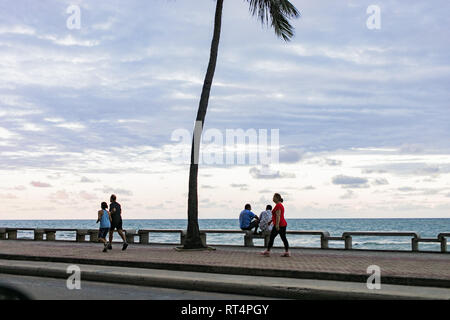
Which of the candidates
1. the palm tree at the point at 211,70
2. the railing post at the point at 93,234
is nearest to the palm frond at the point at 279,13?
the palm tree at the point at 211,70

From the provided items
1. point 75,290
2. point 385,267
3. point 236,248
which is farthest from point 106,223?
point 385,267

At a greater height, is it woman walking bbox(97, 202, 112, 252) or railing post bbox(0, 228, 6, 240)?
woman walking bbox(97, 202, 112, 252)

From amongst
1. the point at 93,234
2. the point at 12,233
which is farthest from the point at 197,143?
the point at 12,233

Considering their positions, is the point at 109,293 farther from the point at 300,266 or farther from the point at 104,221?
the point at 104,221

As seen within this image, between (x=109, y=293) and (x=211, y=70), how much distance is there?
11.5m

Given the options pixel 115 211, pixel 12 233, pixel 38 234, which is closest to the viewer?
pixel 115 211

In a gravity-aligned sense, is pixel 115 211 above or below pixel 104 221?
above

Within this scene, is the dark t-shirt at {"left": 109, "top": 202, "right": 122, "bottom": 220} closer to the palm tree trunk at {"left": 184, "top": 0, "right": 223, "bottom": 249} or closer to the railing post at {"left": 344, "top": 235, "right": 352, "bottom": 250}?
the palm tree trunk at {"left": 184, "top": 0, "right": 223, "bottom": 249}

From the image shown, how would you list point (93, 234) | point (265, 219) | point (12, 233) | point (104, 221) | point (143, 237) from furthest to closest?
point (12, 233) → point (93, 234) → point (143, 237) → point (265, 219) → point (104, 221)

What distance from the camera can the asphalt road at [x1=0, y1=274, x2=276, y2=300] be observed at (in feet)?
31.7

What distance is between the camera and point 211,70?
65.5ft

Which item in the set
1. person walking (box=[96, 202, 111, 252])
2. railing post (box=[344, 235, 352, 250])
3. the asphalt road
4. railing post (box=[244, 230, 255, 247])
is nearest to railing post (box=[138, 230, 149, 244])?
person walking (box=[96, 202, 111, 252])

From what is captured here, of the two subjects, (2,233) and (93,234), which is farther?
(2,233)
